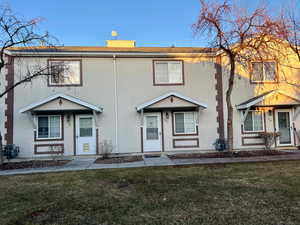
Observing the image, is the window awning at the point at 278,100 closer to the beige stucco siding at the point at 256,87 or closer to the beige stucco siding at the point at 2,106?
the beige stucco siding at the point at 256,87

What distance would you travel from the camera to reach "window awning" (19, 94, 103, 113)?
9.94 m

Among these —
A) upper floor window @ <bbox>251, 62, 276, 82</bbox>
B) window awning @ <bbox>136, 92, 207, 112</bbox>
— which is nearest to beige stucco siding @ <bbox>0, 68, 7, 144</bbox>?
window awning @ <bbox>136, 92, 207, 112</bbox>

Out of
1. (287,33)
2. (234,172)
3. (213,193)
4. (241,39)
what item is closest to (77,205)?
(213,193)

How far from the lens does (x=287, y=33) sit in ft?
31.6

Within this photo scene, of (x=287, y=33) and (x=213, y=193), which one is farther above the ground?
(x=287, y=33)

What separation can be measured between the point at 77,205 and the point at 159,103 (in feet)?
24.0

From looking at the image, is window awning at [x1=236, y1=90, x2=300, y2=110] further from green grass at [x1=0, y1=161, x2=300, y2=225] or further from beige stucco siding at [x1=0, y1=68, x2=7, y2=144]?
beige stucco siding at [x1=0, y1=68, x2=7, y2=144]

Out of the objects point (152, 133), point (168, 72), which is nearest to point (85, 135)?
point (152, 133)

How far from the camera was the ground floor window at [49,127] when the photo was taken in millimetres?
10570

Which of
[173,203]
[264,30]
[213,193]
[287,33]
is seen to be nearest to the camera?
[173,203]

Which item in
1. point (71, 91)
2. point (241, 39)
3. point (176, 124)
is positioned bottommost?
point (176, 124)

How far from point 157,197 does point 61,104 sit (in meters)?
7.94

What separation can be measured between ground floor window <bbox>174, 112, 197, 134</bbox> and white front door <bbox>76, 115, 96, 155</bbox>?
190 inches

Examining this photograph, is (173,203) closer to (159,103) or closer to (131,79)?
(159,103)
